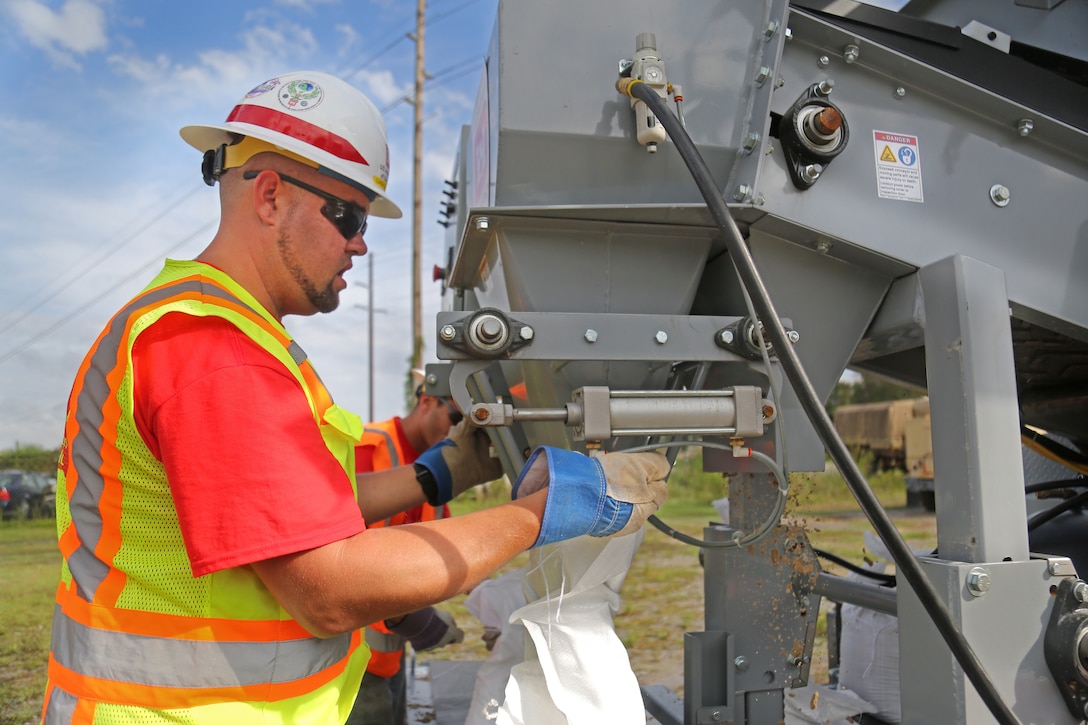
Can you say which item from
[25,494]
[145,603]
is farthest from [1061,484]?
[25,494]

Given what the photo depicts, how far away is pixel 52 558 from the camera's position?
662cm

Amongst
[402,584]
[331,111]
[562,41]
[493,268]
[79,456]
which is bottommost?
[402,584]

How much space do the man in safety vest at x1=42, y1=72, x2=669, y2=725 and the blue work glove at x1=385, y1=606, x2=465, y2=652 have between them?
137 cm

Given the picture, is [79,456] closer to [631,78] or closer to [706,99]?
[631,78]

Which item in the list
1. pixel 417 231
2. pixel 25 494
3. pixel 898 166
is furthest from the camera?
pixel 417 231

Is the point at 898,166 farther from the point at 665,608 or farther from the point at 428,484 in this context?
the point at 665,608

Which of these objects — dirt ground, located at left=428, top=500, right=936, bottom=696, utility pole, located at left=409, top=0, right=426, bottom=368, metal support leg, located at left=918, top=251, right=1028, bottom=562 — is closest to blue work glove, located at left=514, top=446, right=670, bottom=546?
metal support leg, located at left=918, top=251, right=1028, bottom=562

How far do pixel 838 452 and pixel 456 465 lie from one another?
1243 mm

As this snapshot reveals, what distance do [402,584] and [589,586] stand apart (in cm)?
58

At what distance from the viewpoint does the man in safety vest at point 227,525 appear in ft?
3.68

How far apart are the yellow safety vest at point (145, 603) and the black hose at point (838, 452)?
2.56 feet

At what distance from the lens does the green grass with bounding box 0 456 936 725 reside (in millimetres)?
3664

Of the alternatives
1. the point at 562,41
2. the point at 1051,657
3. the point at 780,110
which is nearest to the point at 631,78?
the point at 562,41

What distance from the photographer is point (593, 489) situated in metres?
1.44
